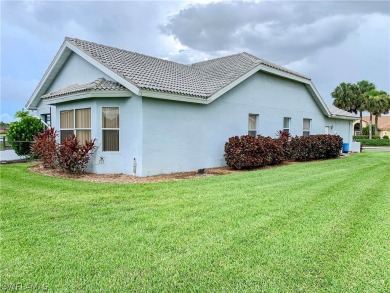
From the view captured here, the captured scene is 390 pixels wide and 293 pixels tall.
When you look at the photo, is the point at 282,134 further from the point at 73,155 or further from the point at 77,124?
the point at 73,155

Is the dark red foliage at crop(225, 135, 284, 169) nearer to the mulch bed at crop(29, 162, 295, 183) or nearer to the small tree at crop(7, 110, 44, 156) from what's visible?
the mulch bed at crop(29, 162, 295, 183)

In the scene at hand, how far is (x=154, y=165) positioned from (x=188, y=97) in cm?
296

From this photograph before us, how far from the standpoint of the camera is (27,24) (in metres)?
11.0

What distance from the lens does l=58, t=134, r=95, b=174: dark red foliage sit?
10.5m

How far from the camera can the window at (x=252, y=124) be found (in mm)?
15544

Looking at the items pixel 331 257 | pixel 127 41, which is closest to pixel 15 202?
pixel 331 257

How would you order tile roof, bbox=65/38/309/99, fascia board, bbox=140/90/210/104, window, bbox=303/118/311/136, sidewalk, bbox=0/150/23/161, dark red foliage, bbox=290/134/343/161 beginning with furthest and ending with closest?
window, bbox=303/118/311/136, dark red foliage, bbox=290/134/343/161, sidewalk, bbox=0/150/23/161, tile roof, bbox=65/38/309/99, fascia board, bbox=140/90/210/104

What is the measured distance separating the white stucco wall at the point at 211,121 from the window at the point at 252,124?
24cm

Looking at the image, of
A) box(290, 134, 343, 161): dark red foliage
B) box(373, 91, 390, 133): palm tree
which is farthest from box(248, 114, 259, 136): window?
box(373, 91, 390, 133): palm tree

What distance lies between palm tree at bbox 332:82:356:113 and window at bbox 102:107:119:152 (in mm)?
51554

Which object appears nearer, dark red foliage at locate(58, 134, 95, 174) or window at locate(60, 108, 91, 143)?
dark red foliage at locate(58, 134, 95, 174)

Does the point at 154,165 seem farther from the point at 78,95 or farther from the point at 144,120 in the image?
the point at 78,95

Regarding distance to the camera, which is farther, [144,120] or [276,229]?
[144,120]

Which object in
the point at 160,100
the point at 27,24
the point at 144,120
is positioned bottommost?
the point at 144,120
